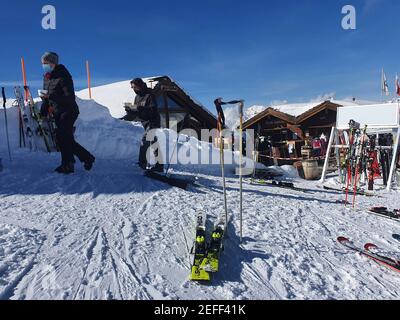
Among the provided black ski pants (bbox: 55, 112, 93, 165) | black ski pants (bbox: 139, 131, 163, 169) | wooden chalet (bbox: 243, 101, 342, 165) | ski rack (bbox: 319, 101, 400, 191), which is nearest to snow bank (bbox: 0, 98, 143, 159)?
black ski pants (bbox: 139, 131, 163, 169)

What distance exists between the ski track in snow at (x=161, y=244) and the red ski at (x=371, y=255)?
9 cm

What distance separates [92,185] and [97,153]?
5.87m

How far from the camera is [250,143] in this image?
1966 centimetres

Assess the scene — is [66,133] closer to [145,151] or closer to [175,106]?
[145,151]

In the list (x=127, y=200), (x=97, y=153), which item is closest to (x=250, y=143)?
(x=97, y=153)

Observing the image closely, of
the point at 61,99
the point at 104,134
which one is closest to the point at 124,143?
the point at 104,134

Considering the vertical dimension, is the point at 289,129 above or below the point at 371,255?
above

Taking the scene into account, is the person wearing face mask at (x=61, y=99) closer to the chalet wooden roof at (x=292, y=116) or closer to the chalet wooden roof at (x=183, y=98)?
the chalet wooden roof at (x=183, y=98)

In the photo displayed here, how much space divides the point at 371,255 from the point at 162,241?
2.75m

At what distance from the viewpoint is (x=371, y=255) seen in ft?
13.9

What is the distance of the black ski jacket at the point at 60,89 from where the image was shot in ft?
21.8

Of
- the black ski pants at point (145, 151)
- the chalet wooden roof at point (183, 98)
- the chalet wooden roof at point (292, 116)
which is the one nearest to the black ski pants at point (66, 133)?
the black ski pants at point (145, 151)

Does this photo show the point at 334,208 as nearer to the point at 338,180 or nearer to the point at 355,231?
the point at 355,231

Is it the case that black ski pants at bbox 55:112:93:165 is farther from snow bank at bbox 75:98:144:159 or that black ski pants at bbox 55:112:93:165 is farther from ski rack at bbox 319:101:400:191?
ski rack at bbox 319:101:400:191
